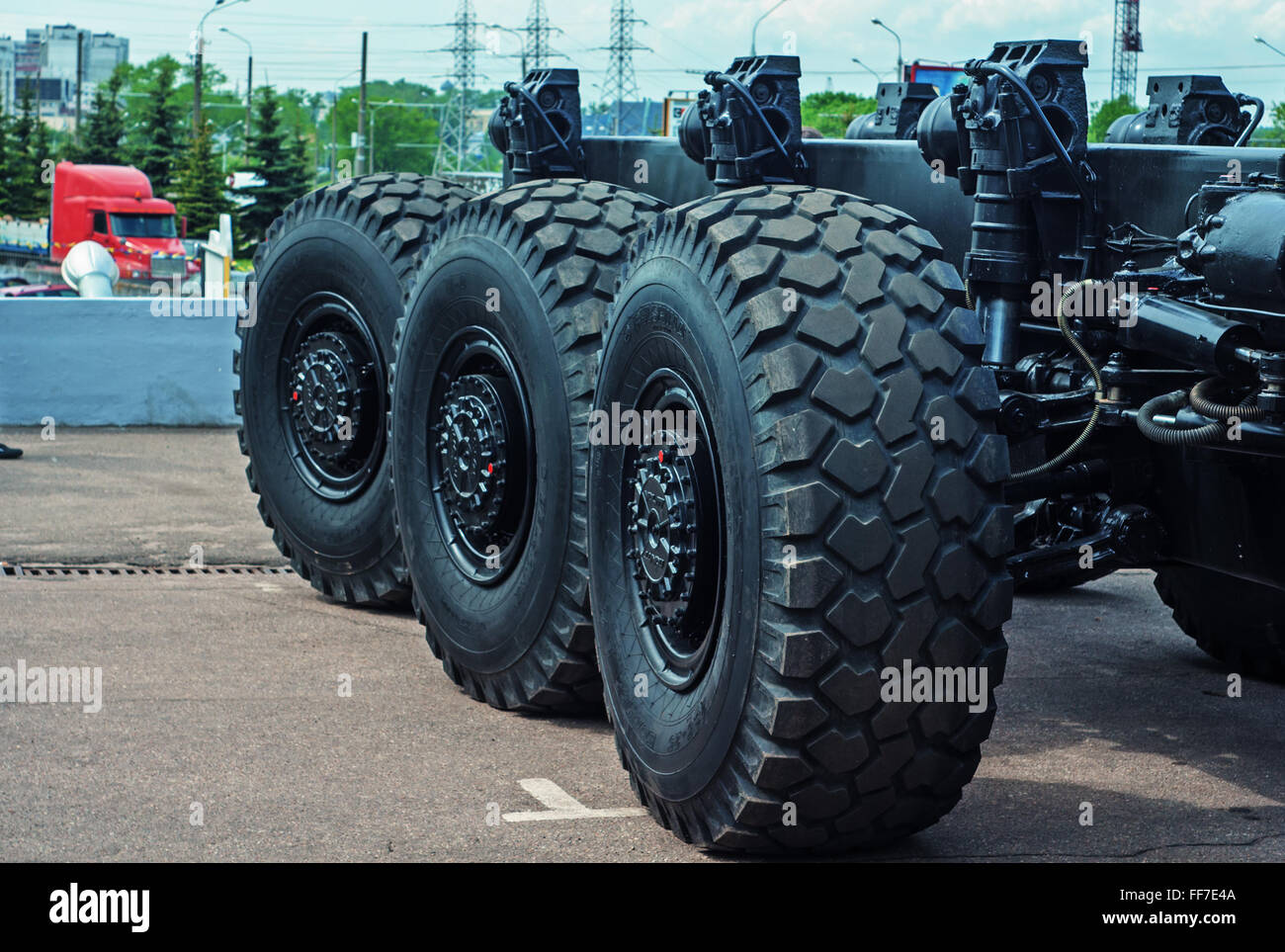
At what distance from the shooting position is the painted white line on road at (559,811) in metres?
4.70

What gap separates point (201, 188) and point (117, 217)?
13.9 metres

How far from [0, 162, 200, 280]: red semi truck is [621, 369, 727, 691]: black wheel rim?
4725cm

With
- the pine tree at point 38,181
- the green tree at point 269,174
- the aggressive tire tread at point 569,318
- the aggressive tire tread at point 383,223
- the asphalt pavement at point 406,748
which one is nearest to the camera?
the asphalt pavement at point 406,748

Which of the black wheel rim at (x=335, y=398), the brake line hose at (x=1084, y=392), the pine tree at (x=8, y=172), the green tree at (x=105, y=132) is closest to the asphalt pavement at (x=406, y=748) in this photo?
the black wheel rim at (x=335, y=398)

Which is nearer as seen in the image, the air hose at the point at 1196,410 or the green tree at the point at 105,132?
the air hose at the point at 1196,410

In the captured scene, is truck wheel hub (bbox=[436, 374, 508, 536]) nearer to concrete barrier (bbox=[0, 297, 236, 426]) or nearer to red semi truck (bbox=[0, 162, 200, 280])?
concrete barrier (bbox=[0, 297, 236, 426])

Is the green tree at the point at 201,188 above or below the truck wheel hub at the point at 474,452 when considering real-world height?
above

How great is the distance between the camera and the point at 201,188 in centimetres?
6500

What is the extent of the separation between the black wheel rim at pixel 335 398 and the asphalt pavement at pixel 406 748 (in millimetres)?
599

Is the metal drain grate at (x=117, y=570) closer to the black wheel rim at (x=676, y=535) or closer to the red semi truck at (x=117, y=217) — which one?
the black wheel rim at (x=676, y=535)

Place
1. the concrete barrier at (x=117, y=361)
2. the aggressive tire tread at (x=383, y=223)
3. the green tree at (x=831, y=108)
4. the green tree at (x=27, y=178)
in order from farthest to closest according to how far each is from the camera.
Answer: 1. the green tree at (x=27, y=178)
2. the green tree at (x=831, y=108)
3. the concrete barrier at (x=117, y=361)
4. the aggressive tire tread at (x=383, y=223)

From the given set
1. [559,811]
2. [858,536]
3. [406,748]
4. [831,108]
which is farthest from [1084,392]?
[831,108]

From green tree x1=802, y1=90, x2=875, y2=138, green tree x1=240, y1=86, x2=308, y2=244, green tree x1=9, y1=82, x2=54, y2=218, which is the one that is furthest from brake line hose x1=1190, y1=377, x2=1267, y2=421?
green tree x1=9, y1=82, x2=54, y2=218

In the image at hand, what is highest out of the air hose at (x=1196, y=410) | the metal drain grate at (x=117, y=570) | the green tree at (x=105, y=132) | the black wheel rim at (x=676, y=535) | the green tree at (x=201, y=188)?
the green tree at (x=105, y=132)
